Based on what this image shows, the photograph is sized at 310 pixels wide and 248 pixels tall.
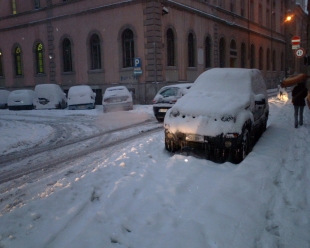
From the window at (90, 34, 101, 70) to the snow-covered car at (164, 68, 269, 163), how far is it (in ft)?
56.7

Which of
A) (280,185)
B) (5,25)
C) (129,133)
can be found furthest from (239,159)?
(5,25)

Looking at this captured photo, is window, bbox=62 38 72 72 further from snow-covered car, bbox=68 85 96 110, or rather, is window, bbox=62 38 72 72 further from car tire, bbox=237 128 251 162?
car tire, bbox=237 128 251 162

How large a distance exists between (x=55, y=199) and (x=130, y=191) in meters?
1.09

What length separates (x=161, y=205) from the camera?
4227 millimetres

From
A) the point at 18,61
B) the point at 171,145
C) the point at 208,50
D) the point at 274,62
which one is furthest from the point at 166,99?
the point at 274,62

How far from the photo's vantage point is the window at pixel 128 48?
71.4ft

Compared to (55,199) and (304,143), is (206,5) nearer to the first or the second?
(304,143)

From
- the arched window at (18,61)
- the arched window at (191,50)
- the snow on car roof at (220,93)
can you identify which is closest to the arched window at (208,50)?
the arched window at (191,50)

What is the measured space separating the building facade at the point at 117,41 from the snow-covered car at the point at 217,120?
43.7ft

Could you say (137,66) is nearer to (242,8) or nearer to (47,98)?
(47,98)

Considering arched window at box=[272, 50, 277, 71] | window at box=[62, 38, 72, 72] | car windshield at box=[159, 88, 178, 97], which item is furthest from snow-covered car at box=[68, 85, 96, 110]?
arched window at box=[272, 50, 277, 71]

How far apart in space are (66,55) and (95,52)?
325 centimetres

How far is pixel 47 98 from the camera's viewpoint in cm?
1975

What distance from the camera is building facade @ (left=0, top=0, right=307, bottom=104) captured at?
20.9m
